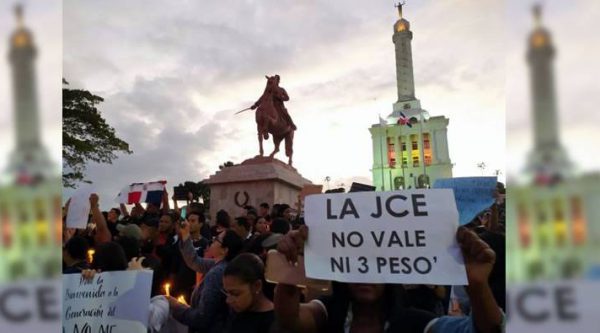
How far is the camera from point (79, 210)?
489 centimetres

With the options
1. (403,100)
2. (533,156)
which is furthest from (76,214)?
(403,100)

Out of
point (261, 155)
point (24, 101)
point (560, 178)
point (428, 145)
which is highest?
point (428, 145)

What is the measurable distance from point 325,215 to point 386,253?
0.95ft

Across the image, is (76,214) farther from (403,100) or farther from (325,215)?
(403,100)

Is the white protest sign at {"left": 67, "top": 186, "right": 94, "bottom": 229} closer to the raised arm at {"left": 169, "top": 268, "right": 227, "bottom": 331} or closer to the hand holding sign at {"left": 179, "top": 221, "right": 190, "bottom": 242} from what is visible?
the hand holding sign at {"left": 179, "top": 221, "right": 190, "bottom": 242}

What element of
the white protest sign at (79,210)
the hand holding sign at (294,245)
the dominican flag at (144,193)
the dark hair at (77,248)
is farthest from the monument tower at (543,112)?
the dominican flag at (144,193)

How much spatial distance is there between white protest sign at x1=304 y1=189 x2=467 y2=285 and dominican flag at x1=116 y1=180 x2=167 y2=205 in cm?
701

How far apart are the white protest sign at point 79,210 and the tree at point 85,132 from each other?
10005 mm

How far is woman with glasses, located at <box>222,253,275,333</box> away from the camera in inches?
111

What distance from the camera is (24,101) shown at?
154 cm

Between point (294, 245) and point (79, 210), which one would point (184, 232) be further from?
point (294, 245)

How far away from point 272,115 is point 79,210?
1165cm

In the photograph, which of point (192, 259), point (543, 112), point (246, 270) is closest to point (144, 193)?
point (192, 259)

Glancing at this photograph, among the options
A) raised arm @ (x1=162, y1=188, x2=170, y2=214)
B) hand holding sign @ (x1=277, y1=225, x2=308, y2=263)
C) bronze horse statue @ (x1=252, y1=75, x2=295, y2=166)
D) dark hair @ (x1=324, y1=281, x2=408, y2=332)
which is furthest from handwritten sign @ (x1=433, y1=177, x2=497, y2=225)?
bronze horse statue @ (x1=252, y1=75, x2=295, y2=166)
